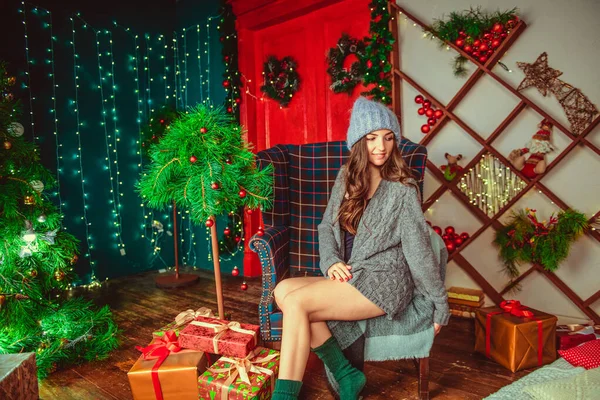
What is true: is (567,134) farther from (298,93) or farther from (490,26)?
(298,93)

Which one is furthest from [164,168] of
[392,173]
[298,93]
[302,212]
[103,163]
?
[103,163]

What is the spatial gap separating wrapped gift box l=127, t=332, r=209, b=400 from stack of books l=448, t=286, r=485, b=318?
1.63 metres

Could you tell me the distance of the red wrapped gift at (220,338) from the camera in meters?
1.62

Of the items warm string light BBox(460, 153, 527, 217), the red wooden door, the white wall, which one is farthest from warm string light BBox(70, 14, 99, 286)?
warm string light BBox(460, 153, 527, 217)

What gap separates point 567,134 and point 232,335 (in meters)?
2.02

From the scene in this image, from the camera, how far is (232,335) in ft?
5.49

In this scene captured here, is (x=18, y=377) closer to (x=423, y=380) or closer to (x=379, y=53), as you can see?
(x=423, y=380)

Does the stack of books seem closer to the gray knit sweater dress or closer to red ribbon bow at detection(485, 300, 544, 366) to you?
red ribbon bow at detection(485, 300, 544, 366)

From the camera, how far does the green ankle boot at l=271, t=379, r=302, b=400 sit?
137 centimetres

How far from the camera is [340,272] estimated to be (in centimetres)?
153

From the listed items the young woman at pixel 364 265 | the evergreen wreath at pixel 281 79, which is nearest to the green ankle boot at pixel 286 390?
the young woman at pixel 364 265

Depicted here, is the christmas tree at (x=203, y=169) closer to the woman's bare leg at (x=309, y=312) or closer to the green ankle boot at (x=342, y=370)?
the woman's bare leg at (x=309, y=312)

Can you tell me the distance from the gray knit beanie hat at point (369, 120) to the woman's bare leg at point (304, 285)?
0.61 metres

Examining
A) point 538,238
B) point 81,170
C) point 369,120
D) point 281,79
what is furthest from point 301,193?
point 81,170
